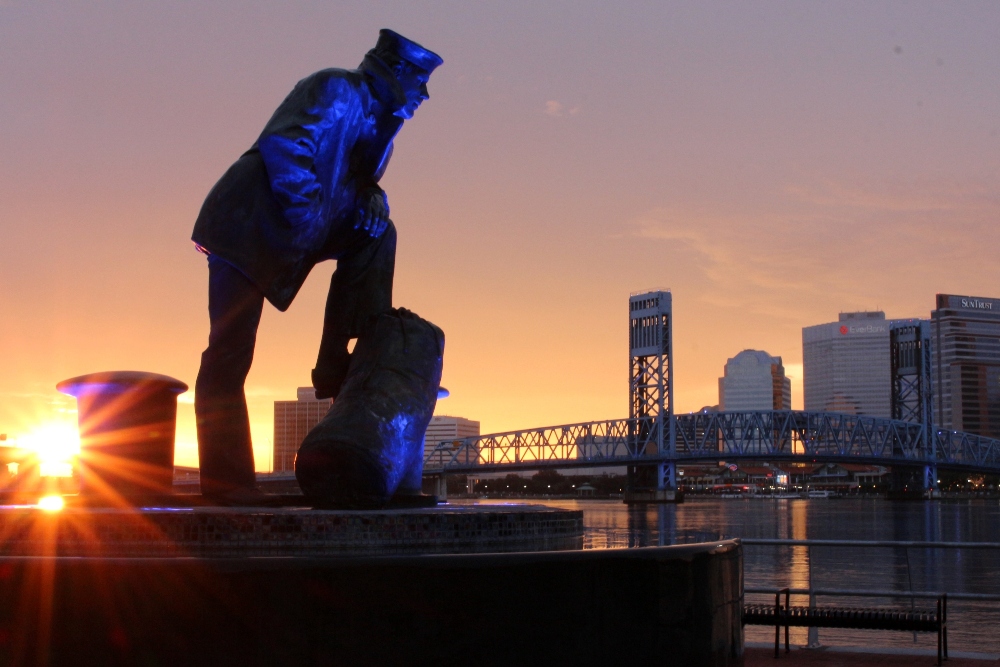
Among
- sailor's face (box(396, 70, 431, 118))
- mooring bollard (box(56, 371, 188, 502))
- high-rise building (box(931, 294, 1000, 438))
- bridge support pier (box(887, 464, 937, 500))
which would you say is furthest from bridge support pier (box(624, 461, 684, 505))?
high-rise building (box(931, 294, 1000, 438))

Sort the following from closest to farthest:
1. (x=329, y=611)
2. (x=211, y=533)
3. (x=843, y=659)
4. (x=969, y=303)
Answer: (x=329, y=611) < (x=211, y=533) < (x=843, y=659) < (x=969, y=303)

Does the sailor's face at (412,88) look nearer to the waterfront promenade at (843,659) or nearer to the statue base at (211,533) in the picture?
the statue base at (211,533)

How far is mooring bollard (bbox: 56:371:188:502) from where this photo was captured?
6.77 m

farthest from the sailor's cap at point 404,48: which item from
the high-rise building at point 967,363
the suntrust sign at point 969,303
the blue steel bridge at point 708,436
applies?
the suntrust sign at point 969,303

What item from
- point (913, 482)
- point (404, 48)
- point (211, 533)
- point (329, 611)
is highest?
point (404, 48)

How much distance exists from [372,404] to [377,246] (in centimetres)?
121

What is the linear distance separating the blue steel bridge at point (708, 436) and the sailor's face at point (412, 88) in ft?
257

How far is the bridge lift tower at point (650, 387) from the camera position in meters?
97.2

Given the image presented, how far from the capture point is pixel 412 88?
553 centimetres

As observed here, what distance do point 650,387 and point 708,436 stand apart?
8.84 meters

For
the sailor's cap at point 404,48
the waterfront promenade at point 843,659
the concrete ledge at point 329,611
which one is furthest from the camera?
the waterfront promenade at point 843,659

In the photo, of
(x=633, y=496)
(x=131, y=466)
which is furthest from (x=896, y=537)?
(x=633, y=496)

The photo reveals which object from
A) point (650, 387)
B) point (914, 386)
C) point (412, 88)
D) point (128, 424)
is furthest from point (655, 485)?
point (412, 88)

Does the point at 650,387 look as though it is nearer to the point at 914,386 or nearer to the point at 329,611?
the point at 914,386
